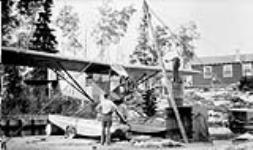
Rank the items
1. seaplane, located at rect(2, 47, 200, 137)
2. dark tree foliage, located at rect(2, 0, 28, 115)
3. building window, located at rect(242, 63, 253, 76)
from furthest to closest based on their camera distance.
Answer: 1. building window, located at rect(242, 63, 253, 76)
2. dark tree foliage, located at rect(2, 0, 28, 115)
3. seaplane, located at rect(2, 47, 200, 137)

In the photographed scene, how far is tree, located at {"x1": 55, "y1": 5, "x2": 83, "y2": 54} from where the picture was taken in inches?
1109

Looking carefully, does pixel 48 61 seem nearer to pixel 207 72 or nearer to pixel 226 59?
pixel 207 72

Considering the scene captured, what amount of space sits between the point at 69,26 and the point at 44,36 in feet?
24.7

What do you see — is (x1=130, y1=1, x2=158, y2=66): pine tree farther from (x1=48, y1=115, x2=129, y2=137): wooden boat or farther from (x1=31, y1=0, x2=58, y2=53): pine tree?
(x1=48, y1=115, x2=129, y2=137): wooden boat

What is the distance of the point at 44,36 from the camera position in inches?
893

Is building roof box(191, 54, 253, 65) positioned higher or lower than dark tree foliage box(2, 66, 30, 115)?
higher

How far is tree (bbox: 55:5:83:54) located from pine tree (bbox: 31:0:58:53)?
193 inches

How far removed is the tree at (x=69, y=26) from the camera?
28.2 meters

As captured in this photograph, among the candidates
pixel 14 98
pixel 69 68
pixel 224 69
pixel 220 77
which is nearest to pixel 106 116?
pixel 69 68

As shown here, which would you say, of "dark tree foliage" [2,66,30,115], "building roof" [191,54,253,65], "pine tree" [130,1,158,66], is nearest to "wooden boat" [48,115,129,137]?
"dark tree foliage" [2,66,30,115]

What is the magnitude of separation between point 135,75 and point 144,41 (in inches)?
590

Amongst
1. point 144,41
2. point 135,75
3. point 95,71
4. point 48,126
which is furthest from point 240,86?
point 48,126

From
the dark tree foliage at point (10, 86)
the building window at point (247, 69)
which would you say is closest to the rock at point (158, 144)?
the dark tree foliage at point (10, 86)

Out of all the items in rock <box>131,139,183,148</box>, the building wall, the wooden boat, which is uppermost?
the building wall
